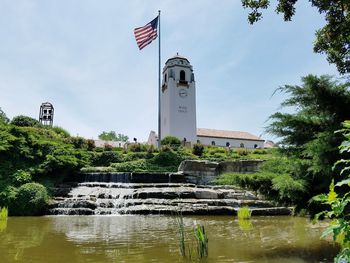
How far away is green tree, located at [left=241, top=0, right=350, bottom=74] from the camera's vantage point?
712 cm

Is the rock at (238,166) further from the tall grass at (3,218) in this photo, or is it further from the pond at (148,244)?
the tall grass at (3,218)

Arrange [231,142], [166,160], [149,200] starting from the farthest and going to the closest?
[231,142] → [166,160] → [149,200]

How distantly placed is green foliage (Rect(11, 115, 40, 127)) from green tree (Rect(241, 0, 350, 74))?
3147 centimetres

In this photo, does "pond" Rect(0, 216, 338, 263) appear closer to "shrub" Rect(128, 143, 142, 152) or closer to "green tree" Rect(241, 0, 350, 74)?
"green tree" Rect(241, 0, 350, 74)

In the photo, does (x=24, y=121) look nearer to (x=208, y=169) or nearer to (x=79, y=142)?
(x=79, y=142)

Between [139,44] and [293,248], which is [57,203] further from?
[139,44]

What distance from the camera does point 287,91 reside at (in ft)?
22.2

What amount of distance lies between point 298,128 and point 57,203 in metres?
11.9

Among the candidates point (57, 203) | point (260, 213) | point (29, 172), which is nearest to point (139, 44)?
point (29, 172)

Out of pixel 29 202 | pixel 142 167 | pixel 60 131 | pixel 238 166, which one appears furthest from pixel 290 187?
pixel 60 131

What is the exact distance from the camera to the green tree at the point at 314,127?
5.76m

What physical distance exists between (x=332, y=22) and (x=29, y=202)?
43.1 ft

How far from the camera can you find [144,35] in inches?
1181

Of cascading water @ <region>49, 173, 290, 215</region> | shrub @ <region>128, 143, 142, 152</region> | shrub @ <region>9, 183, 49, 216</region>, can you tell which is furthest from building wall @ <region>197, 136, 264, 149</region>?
shrub @ <region>9, 183, 49, 216</region>
